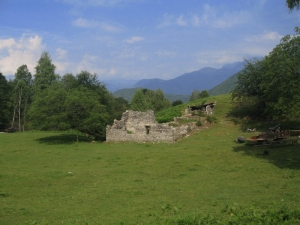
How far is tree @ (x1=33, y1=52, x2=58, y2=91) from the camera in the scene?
62.9 metres

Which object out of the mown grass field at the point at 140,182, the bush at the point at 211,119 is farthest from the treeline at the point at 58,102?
the bush at the point at 211,119

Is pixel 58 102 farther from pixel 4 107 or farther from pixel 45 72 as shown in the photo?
pixel 4 107

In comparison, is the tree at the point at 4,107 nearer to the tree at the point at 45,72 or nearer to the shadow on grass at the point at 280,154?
the tree at the point at 45,72

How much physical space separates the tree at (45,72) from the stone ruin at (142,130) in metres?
31.9

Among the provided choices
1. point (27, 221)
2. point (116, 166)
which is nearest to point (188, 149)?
point (116, 166)

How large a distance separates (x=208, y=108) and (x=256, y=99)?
948 cm

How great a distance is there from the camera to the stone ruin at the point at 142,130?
34.2 meters

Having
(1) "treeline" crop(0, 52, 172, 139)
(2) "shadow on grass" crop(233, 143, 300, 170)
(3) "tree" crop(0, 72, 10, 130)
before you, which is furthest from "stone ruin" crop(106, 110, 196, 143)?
(3) "tree" crop(0, 72, 10, 130)

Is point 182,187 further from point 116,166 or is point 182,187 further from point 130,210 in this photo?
point 116,166

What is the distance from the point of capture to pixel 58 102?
122 feet

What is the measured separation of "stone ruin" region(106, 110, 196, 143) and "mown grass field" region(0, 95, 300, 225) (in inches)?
187

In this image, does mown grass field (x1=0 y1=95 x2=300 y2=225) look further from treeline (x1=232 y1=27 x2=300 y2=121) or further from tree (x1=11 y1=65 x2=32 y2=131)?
tree (x1=11 y1=65 x2=32 y2=131)

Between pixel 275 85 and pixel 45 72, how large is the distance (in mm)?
49246

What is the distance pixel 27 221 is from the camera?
10492 mm
